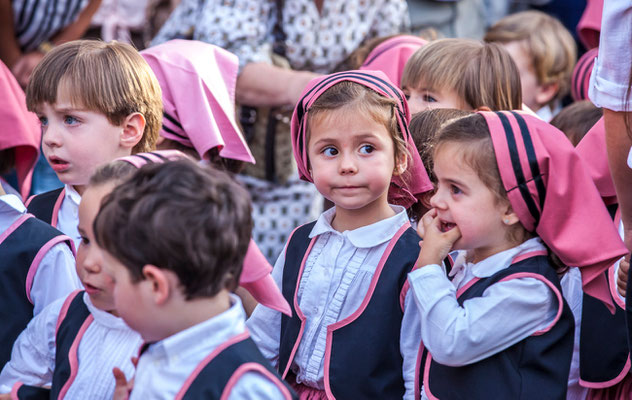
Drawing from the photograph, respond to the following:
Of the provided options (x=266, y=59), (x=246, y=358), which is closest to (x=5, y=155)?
(x=266, y=59)

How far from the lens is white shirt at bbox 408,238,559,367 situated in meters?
2.10

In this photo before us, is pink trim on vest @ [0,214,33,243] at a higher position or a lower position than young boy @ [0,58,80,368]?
higher

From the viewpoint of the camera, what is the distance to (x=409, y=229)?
2.54 m

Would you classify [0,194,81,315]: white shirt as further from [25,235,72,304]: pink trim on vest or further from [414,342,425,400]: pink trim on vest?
[414,342,425,400]: pink trim on vest

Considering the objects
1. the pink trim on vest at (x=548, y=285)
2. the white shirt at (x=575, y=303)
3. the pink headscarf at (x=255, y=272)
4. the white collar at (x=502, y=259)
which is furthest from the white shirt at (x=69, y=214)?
the white shirt at (x=575, y=303)

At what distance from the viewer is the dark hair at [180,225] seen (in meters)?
1.72

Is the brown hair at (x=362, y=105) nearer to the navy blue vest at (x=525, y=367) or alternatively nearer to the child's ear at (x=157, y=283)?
the navy blue vest at (x=525, y=367)

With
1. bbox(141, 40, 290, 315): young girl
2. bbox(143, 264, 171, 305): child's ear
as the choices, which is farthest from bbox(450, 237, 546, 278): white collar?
bbox(141, 40, 290, 315): young girl

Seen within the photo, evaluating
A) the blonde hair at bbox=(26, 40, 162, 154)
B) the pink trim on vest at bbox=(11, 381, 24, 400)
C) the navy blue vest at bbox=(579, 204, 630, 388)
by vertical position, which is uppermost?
the blonde hair at bbox=(26, 40, 162, 154)

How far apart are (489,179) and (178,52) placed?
167 cm

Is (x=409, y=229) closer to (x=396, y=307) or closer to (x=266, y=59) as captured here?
(x=396, y=307)

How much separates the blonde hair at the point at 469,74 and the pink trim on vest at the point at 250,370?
1828 millimetres

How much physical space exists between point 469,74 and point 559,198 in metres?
1.28

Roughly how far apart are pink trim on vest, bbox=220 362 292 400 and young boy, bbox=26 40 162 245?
3.90 ft
